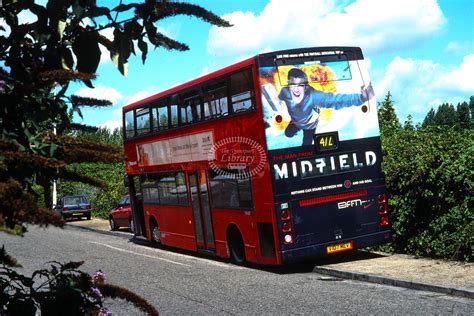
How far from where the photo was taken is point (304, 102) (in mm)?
12219

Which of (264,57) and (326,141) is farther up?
(264,57)

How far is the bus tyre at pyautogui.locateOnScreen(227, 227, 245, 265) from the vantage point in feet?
44.1

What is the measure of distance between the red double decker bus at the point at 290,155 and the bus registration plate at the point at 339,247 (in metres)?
0.02

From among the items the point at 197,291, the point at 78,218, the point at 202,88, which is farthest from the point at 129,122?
the point at 78,218

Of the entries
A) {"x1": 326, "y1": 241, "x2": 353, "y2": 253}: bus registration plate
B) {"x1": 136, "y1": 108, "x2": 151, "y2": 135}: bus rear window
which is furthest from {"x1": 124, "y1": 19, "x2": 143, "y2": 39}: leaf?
{"x1": 136, "y1": 108, "x2": 151, "y2": 135}: bus rear window

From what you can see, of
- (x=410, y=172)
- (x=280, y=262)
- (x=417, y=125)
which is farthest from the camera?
(x=417, y=125)

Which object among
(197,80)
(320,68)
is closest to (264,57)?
(320,68)

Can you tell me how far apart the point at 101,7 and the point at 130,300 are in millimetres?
846

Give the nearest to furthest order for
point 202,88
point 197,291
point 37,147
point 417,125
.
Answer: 1. point 37,147
2. point 197,291
3. point 202,88
4. point 417,125

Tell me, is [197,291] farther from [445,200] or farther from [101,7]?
[101,7]

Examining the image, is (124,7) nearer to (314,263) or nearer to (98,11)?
(98,11)

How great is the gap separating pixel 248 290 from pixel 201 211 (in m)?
4.78

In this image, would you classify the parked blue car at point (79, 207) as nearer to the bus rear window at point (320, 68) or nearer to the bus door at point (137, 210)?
the bus door at point (137, 210)

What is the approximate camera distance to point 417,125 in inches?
579
